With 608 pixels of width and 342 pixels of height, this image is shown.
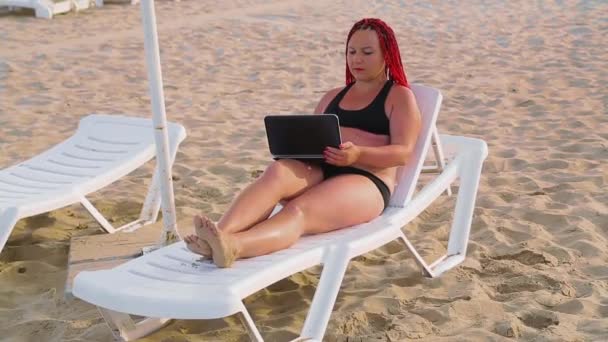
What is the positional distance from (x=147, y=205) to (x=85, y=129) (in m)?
0.69

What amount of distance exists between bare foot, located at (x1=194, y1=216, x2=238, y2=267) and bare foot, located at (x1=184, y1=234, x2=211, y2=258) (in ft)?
0.07

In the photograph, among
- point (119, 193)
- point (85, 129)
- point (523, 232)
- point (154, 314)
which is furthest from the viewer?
point (119, 193)

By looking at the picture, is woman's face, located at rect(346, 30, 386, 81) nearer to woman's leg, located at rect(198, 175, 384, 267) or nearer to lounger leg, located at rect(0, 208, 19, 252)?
woman's leg, located at rect(198, 175, 384, 267)

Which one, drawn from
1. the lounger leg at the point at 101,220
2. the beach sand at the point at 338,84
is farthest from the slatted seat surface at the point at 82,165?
the beach sand at the point at 338,84

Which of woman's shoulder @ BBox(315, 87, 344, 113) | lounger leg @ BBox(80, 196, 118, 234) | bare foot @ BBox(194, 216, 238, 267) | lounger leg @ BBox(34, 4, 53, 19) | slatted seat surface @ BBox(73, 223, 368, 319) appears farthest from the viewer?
lounger leg @ BBox(34, 4, 53, 19)

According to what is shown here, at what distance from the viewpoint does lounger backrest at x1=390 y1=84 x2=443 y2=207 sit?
12.5 ft

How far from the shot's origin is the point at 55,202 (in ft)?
13.3

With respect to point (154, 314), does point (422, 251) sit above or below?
below

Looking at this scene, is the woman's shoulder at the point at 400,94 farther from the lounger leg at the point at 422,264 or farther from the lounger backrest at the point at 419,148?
the lounger leg at the point at 422,264

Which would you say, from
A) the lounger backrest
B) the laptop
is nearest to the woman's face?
the lounger backrest

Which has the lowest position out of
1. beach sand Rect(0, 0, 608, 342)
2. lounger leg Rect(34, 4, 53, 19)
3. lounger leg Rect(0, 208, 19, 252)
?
lounger leg Rect(34, 4, 53, 19)

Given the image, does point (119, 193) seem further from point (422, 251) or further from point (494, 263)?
point (494, 263)

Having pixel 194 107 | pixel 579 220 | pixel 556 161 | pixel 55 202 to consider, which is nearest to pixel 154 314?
pixel 55 202

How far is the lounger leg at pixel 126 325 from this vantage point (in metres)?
3.21
